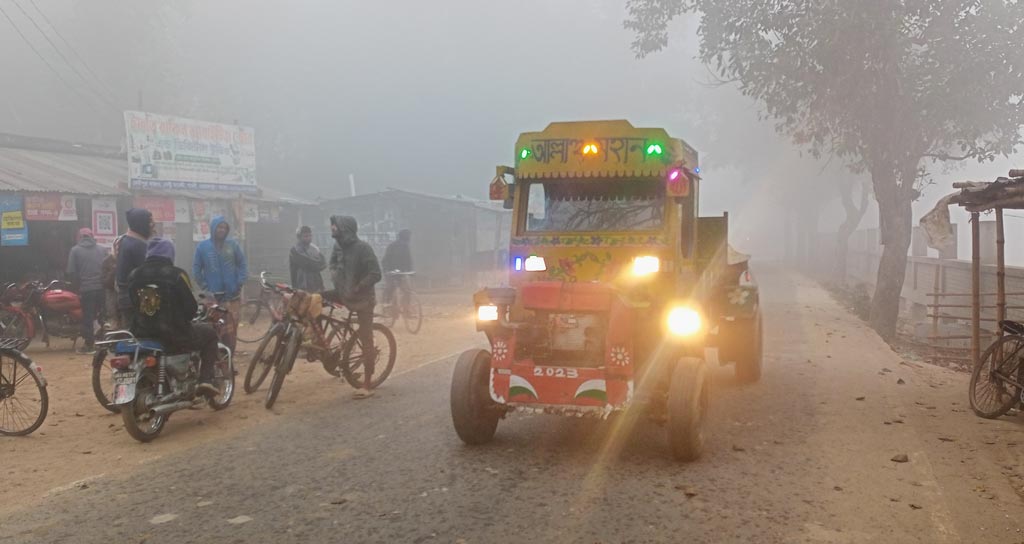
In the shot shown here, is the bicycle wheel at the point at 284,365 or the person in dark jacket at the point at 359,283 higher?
the person in dark jacket at the point at 359,283

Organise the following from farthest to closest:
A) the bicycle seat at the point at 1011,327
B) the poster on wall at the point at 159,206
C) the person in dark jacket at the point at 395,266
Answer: the poster on wall at the point at 159,206
the person in dark jacket at the point at 395,266
the bicycle seat at the point at 1011,327

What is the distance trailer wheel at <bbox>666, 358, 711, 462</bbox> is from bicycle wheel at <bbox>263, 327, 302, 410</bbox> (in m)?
4.02

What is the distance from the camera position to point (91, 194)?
15.2 metres

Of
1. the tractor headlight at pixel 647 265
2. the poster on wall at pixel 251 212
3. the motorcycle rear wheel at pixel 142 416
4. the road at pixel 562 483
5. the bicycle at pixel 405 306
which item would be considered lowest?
the road at pixel 562 483

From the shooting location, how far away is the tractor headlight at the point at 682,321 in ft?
21.9

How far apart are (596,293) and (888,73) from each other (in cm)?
1251

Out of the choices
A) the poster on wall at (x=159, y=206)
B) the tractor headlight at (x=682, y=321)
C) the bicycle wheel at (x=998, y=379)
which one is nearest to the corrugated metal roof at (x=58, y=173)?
the poster on wall at (x=159, y=206)

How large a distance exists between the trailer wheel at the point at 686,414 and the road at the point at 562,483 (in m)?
0.14

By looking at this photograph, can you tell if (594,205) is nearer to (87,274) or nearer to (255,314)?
(87,274)

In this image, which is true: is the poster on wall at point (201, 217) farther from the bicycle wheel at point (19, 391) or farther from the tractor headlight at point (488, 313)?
the tractor headlight at point (488, 313)

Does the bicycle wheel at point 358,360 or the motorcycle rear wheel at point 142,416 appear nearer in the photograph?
the motorcycle rear wheel at point 142,416

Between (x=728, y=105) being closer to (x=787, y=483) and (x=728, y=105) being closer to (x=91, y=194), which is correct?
Result: (x=91, y=194)

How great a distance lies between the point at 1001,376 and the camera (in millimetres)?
7699

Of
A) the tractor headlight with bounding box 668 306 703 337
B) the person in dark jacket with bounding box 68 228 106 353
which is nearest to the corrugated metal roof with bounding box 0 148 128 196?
the person in dark jacket with bounding box 68 228 106 353
